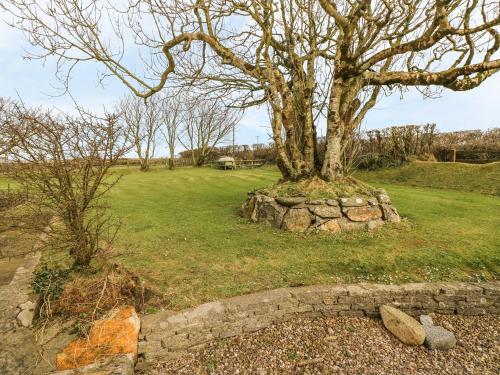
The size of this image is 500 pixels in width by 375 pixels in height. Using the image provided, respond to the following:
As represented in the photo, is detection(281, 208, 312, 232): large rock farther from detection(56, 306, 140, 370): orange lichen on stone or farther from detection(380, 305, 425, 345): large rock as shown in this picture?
detection(56, 306, 140, 370): orange lichen on stone

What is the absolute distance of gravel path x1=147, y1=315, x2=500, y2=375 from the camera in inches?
113

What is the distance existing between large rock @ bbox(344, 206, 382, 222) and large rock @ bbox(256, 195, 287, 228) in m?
1.41

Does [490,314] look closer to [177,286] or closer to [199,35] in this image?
[177,286]

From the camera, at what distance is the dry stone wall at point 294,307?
3.04 meters

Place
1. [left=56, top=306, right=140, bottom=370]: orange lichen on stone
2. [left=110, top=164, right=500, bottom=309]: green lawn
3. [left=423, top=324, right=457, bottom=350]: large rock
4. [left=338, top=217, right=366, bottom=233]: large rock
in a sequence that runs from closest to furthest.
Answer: [left=56, top=306, right=140, bottom=370]: orange lichen on stone, [left=423, top=324, right=457, bottom=350]: large rock, [left=110, top=164, right=500, bottom=309]: green lawn, [left=338, top=217, right=366, bottom=233]: large rock

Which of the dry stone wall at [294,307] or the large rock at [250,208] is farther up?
the large rock at [250,208]

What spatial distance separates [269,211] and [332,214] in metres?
1.43

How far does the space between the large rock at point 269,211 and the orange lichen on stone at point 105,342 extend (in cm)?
383

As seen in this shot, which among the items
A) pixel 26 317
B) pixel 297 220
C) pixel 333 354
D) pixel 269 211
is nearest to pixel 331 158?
pixel 297 220

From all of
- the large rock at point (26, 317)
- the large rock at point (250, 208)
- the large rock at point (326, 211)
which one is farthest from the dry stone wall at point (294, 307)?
the large rock at point (250, 208)

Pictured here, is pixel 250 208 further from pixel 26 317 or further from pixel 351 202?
pixel 26 317

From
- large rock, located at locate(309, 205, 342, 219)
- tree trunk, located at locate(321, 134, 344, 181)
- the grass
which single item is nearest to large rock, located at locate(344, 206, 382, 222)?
large rock, located at locate(309, 205, 342, 219)

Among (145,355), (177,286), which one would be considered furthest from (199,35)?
(145,355)

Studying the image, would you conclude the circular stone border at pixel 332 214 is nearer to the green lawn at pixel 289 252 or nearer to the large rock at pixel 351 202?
the large rock at pixel 351 202
